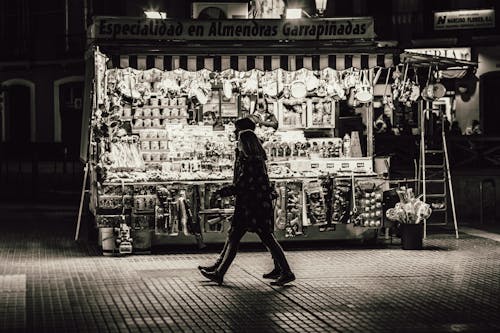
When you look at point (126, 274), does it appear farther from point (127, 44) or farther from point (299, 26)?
point (299, 26)

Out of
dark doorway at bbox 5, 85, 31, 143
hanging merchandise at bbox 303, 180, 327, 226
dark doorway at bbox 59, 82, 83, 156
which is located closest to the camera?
hanging merchandise at bbox 303, 180, 327, 226

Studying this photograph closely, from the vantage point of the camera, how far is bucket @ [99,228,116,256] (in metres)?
13.8

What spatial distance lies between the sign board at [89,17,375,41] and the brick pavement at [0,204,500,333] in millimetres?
3182

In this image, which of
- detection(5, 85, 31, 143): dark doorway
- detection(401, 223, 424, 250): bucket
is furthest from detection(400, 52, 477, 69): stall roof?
detection(5, 85, 31, 143): dark doorway

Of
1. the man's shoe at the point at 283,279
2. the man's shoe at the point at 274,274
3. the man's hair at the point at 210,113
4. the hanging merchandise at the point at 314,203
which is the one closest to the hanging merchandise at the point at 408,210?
the hanging merchandise at the point at 314,203

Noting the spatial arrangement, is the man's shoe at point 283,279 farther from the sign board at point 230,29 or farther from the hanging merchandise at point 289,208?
the sign board at point 230,29

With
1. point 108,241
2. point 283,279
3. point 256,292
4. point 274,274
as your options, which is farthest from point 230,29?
point 256,292

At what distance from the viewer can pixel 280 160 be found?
49.2ft

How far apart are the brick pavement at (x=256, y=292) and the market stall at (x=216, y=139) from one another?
507mm

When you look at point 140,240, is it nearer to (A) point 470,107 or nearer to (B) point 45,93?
(A) point 470,107

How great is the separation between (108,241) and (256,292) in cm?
387

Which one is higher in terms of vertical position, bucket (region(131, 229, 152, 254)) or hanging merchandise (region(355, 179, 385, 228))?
hanging merchandise (region(355, 179, 385, 228))

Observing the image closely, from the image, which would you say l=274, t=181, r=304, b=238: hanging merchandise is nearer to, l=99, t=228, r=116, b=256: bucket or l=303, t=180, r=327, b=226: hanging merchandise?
l=303, t=180, r=327, b=226: hanging merchandise

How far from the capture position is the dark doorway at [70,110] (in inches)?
1526
